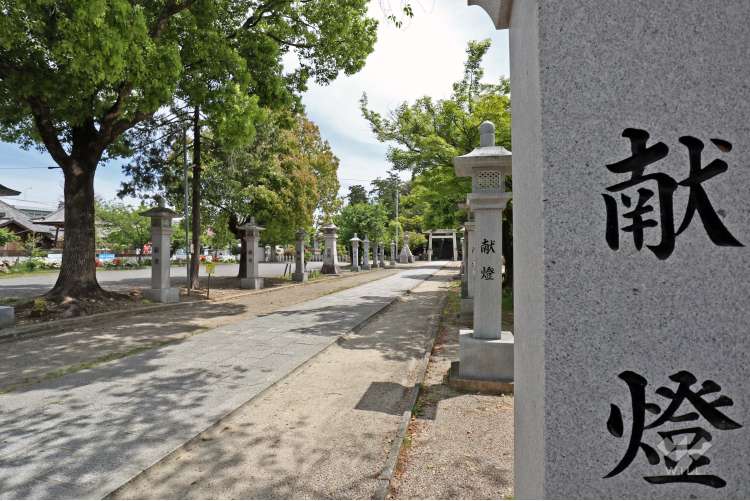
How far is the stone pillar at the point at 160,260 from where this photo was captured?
12.6m

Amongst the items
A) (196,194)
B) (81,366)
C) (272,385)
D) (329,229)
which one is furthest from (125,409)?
(329,229)

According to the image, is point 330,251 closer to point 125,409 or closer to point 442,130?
point 442,130

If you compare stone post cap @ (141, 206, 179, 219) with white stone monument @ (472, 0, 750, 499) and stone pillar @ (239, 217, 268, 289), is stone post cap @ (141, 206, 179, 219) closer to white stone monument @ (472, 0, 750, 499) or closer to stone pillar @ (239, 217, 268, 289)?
stone pillar @ (239, 217, 268, 289)

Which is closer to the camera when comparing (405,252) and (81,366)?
(81,366)

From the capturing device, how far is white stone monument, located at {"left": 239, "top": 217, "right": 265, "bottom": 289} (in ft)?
57.6

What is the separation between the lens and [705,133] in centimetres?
157

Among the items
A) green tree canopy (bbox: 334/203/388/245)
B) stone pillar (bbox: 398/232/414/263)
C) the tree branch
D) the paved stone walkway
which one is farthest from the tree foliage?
stone pillar (bbox: 398/232/414/263)

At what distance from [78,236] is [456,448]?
36.2 feet

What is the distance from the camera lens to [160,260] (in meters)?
12.7

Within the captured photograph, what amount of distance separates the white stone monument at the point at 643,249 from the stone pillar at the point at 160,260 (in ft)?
42.1

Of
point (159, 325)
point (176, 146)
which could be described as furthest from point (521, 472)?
point (176, 146)

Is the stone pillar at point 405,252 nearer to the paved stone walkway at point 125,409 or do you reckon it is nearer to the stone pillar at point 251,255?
the stone pillar at point 251,255

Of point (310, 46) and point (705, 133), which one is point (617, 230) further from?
point (310, 46)

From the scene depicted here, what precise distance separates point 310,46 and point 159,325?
8.55 meters
